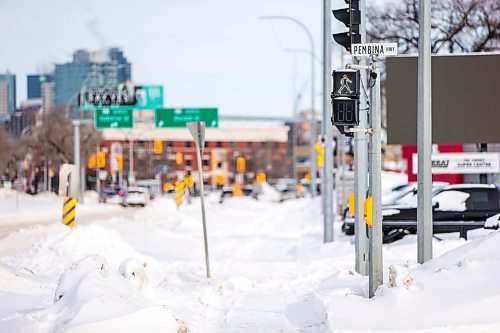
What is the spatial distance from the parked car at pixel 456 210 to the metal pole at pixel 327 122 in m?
1.57

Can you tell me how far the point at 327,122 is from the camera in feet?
78.7

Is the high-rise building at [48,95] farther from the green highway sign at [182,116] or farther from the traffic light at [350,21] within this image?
the traffic light at [350,21]

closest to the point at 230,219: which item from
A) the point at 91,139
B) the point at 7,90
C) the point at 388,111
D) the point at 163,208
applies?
the point at 163,208

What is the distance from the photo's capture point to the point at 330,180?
25062 millimetres

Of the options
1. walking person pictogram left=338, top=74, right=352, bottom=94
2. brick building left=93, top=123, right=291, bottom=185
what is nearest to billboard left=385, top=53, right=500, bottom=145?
walking person pictogram left=338, top=74, right=352, bottom=94

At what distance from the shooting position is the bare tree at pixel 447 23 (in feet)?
123

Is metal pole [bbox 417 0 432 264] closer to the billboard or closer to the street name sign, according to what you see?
the street name sign

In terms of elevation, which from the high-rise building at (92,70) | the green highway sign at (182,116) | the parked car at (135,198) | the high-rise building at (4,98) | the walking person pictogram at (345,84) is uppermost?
the high-rise building at (92,70)

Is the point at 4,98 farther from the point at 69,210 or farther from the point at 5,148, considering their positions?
the point at 5,148

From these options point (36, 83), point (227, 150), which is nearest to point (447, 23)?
point (36, 83)

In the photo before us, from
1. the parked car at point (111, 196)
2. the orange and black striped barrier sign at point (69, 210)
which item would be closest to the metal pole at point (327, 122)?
the orange and black striped barrier sign at point (69, 210)

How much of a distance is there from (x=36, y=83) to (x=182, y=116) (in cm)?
1489

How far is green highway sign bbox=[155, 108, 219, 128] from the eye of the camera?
50.4 metres

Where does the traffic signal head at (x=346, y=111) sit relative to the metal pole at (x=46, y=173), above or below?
above
